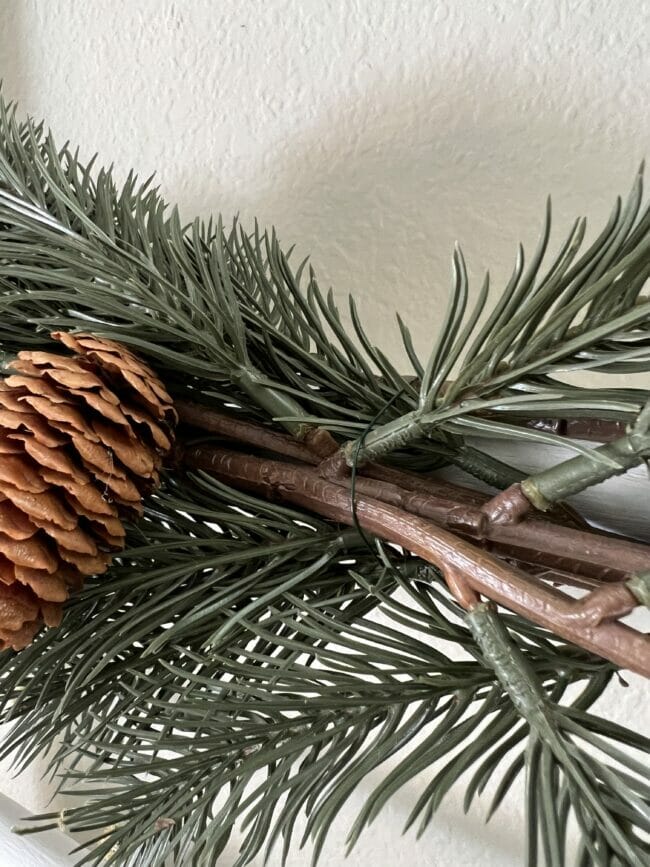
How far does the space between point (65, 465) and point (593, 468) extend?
114mm

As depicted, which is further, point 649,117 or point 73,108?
point 73,108

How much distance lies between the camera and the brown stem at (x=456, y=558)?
0.15m

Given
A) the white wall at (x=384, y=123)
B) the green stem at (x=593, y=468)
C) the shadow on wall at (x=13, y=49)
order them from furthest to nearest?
the shadow on wall at (x=13, y=49) → the white wall at (x=384, y=123) → the green stem at (x=593, y=468)

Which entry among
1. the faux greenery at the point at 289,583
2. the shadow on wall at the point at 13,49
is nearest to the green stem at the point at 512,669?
the faux greenery at the point at 289,583

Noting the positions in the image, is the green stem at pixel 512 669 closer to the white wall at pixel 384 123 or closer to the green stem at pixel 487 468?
the green stem at pixel 487 468

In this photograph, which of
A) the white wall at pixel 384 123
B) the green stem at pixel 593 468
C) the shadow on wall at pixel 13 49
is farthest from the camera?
the shadow on wall at pixel 13 49

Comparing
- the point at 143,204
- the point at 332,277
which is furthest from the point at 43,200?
the point at 332,277

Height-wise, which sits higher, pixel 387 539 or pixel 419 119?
pixel 419 119

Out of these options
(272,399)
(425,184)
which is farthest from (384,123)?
(272,399)

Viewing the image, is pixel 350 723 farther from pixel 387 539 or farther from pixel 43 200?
pixel 43 200

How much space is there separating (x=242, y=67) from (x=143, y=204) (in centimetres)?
13

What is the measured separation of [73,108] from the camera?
392 mm

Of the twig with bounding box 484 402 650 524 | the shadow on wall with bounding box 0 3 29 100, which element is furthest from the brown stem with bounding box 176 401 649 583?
the shadow on wall with bounding box 0 3 29 100

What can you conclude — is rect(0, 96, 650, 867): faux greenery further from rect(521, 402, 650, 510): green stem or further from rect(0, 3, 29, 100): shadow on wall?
rect(0, 3, 29, 100): shadow on wall
